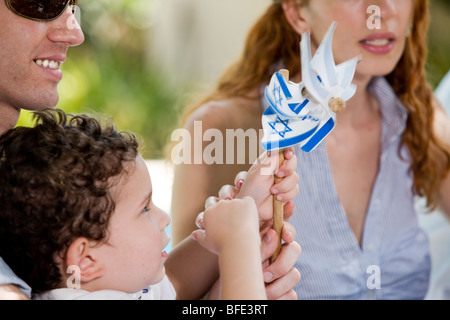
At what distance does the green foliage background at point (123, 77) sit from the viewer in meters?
4.79

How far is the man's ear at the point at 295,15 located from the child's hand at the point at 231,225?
0.89 metres

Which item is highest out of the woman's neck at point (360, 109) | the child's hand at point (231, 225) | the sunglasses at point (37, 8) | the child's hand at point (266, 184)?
the woman's neck at point (360, 109)

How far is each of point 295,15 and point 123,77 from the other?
3535 mm

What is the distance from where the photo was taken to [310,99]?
114cm

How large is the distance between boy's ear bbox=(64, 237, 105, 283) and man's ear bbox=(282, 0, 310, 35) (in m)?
1.01

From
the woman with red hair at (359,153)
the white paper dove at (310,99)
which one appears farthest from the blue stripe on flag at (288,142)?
the woman with red hair at (359,153)

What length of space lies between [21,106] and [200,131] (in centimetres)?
61

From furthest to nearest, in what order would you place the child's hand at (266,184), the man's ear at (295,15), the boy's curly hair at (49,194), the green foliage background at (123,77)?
1. the green foliage background at (123,77)
2. the man's ear at (295,15)
3. the child's hand at (266,184)
4. the boy's curly hair at (49,194)

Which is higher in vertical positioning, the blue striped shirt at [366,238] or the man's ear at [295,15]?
the man's ear at [295,15]

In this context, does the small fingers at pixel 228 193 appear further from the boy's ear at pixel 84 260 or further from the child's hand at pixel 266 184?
the boy's ear at pixel 84 260

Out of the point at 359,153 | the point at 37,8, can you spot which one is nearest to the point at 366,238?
the point at 359,153

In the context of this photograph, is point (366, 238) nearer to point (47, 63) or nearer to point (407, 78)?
point (407, 78)

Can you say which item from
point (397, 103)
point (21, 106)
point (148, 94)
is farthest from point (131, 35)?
point (21, 106)

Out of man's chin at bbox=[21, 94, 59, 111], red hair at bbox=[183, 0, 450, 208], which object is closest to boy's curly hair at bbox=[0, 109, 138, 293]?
man's chin at bbox=[21, 94, 59, 111]
